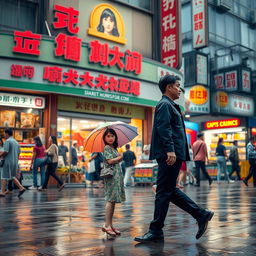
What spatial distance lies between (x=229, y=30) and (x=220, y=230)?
95.7 ft

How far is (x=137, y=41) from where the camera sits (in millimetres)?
21531

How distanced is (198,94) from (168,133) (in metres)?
22.0

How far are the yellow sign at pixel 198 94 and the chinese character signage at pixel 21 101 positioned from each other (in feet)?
38.8

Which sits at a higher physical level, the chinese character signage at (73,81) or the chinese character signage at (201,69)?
the chinese character signage at (201,69)

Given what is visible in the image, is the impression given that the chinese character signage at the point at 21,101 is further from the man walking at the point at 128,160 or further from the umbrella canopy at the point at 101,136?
the umbrella canopy at the point at 101,136

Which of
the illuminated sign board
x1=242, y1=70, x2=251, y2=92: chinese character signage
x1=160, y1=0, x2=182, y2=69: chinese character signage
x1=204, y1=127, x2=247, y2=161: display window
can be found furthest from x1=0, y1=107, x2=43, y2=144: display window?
x1=242, y1=70, x2=251, y2=92: chinese character signage

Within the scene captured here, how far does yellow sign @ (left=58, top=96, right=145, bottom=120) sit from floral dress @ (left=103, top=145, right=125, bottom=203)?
512 inches

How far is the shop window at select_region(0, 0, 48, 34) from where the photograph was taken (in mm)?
17344

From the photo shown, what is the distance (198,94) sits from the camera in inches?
1019

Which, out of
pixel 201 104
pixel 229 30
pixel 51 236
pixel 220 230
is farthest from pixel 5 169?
pixel 229 30

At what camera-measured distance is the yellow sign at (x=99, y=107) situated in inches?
707

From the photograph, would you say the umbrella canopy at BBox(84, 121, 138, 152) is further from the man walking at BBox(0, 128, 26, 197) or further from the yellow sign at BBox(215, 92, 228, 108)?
the yellow sign at BBox(215, 92, 228, 108)

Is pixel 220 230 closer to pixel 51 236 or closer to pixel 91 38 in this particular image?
pixel 51 236

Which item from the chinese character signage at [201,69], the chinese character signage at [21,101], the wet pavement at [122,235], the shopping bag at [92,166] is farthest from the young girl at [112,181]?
the chinese character signage at [201,69]
